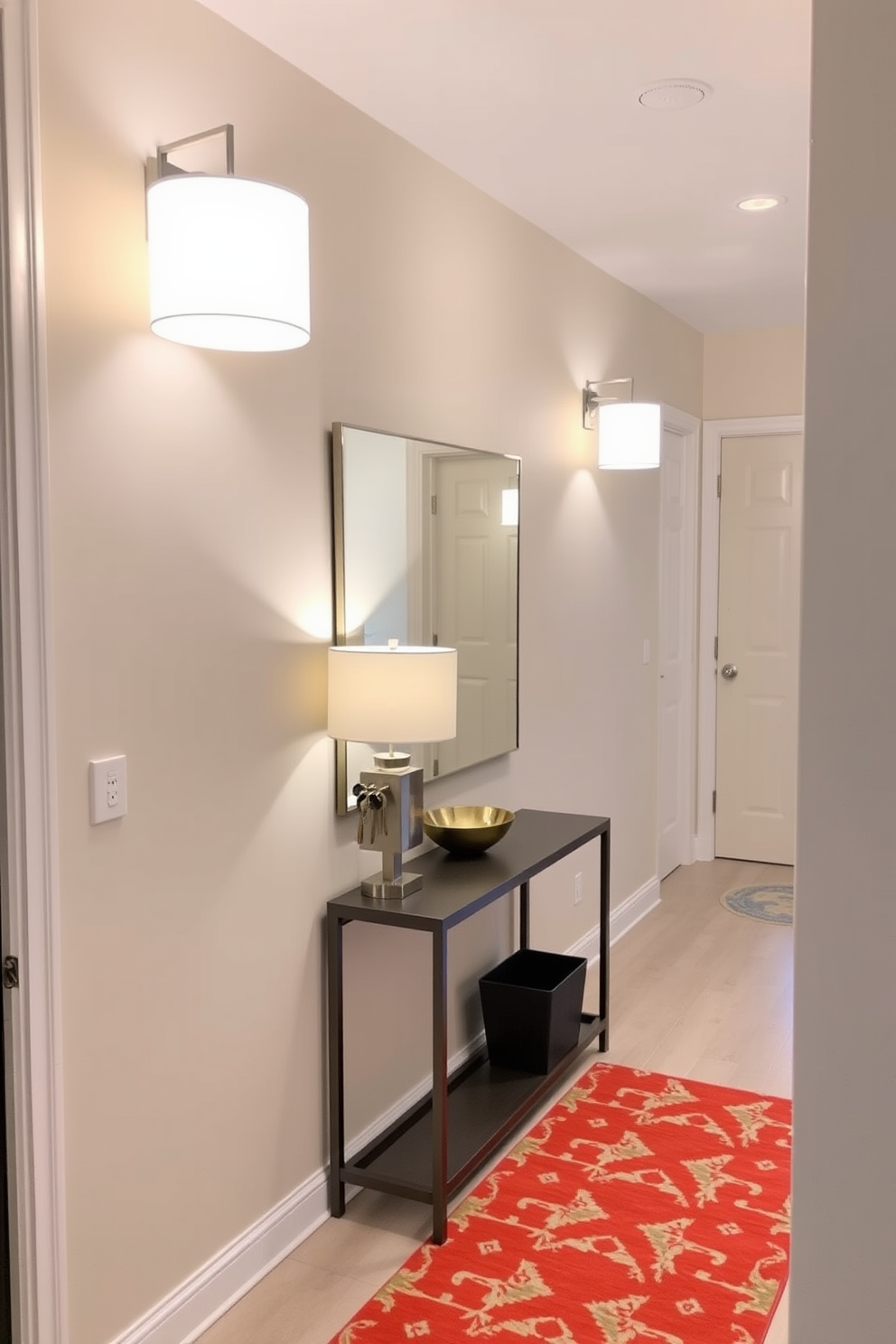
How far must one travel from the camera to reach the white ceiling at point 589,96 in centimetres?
224

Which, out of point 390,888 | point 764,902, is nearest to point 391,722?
point 390,888

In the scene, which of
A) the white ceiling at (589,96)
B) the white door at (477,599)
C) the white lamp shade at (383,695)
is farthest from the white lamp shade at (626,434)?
the white lamp shade at (383,695)

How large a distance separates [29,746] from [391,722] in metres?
0.85

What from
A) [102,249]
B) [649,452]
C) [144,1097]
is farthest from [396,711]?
Result: [649,452]

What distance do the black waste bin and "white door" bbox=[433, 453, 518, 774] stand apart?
0.66 metres

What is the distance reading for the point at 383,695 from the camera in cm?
245

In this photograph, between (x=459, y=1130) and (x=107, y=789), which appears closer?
(x=107, y=789)

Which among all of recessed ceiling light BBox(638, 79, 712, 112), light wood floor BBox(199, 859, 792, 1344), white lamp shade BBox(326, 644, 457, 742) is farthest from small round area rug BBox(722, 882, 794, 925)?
recessed ceiling light BBox(638, 79, 712, 112)

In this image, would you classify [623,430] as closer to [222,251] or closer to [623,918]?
[623,918]

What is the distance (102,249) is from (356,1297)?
2.05m

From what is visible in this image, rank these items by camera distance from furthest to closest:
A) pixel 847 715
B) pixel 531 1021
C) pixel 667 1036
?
pixel 667 1036 → pixel 531 1021 → pixel 847 715

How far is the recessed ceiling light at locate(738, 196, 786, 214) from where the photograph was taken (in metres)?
3.34

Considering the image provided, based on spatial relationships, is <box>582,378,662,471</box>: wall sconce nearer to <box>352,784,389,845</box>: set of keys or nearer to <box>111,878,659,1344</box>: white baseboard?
<box>352,784,389,845</box>: set of keys

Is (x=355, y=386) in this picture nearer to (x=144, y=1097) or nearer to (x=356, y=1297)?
(x=144, y=1097)
